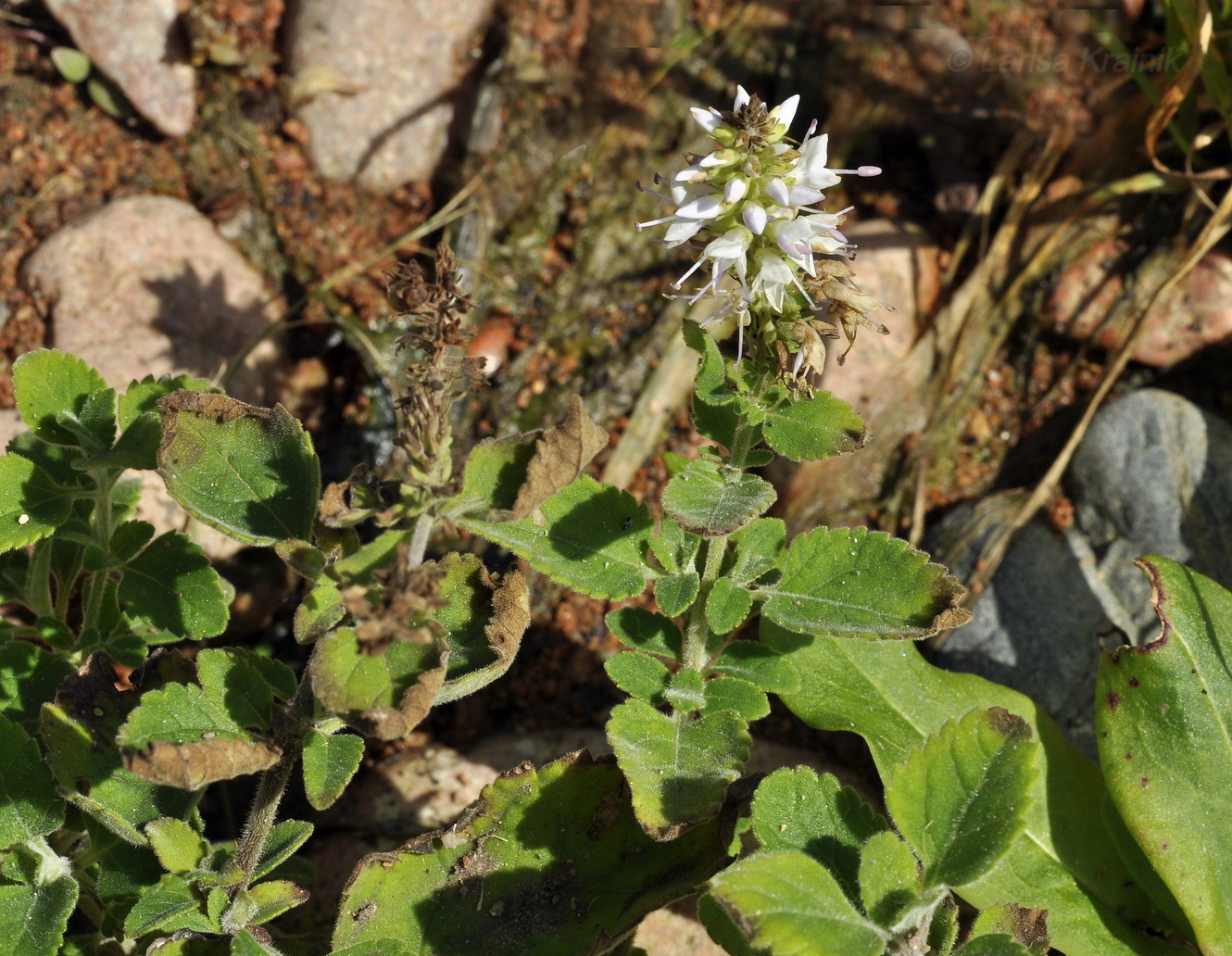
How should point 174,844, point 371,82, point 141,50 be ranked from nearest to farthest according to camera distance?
point 174,844 < point 141,50 < point 371,82

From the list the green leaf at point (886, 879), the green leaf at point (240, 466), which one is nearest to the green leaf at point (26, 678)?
the green leaf at point (240, 466)

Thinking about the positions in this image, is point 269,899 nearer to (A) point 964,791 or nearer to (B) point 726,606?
(B) point 726,606

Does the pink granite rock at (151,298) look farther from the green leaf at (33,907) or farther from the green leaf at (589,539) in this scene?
the green leaf at (589,539)

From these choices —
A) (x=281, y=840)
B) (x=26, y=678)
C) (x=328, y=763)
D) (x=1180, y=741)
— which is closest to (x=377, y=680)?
(x=328, y=763)

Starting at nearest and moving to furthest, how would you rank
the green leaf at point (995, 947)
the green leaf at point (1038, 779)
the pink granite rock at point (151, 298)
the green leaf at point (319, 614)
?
the green leaf at point (319, 614) → the green leaf at point (995, 947) → the green leaf at point (1038, 779) → the pink granite rock at point (151, 298)

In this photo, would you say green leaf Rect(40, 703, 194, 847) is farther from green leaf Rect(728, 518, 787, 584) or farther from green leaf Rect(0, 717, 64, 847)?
green leaf Rect(728, 518, 787, 584)

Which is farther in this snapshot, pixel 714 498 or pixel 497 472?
pixel 714 498
